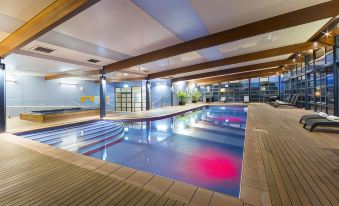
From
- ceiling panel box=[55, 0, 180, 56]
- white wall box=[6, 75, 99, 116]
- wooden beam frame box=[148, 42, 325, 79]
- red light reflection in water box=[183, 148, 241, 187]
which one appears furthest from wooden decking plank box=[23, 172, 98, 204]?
white wall box=[6, 75, 99, 116]

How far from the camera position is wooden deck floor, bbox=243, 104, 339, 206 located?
1499 millimetres

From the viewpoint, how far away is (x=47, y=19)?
2.86m

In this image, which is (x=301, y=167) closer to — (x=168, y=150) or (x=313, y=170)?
(x=313, y=170)

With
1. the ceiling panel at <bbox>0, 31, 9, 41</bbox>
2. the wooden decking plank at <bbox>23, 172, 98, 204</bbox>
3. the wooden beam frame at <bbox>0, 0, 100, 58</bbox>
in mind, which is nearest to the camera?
the wooden decking plank at <bbox>23, 172, 98, 204</bbox>

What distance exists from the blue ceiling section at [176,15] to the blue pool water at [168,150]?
291cm

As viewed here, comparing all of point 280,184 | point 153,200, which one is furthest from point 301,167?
point 153,200

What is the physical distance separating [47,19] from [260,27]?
4.61m

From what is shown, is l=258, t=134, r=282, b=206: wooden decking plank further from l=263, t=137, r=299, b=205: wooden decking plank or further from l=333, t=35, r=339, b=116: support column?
l=333, t=35, r=339, b=116: support column

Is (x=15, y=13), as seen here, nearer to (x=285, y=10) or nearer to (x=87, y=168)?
(x=87, y=168)

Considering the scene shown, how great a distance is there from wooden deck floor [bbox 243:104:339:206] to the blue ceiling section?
2837 mm

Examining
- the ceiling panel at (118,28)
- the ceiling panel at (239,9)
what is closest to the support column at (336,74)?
the ceiling panel at (239,9)

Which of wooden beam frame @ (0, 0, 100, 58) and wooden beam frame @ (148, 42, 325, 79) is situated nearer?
wooden beam frame @ (0, 0, 100, 58)

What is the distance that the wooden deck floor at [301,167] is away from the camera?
4.92 ft

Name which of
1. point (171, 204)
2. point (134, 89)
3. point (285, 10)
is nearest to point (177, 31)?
point (285, 10)
